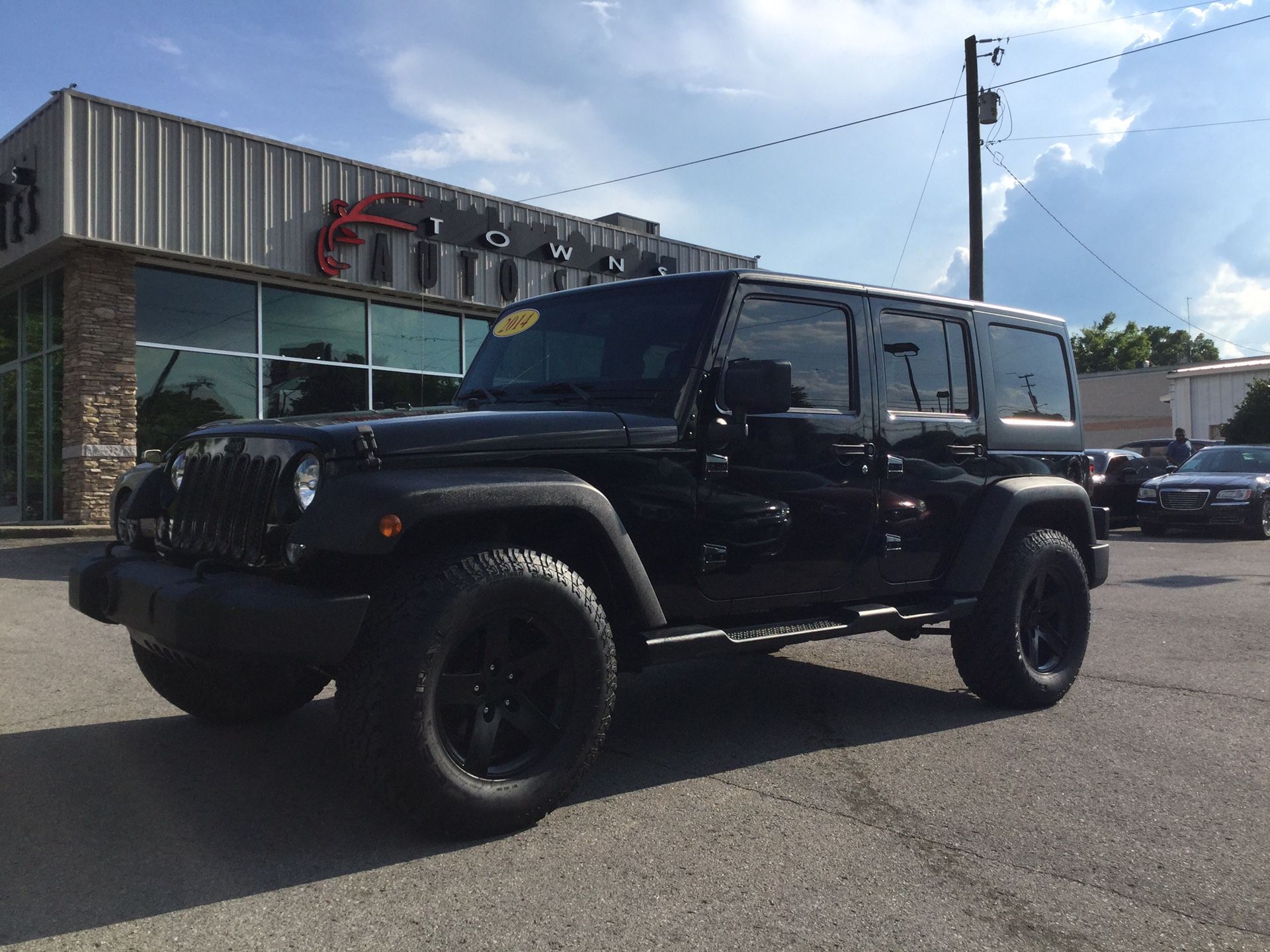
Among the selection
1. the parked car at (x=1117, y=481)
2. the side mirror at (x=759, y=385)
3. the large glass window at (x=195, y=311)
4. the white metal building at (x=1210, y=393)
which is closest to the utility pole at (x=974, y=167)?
the parked car at (x=1117, y=481)

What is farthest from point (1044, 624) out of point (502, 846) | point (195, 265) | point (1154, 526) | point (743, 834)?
point (195, 265)

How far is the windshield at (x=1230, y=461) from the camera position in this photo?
1658 cm

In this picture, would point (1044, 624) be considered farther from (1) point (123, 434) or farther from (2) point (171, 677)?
(1) point (123, 434)

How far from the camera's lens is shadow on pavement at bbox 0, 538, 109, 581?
10172mm

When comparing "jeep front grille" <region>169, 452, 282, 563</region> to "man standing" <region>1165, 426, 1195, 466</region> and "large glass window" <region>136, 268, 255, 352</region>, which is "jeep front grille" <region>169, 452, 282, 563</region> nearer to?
"large glass window" <region>136, 268, 255, 352</region>

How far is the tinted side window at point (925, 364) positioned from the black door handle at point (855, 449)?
0.27 meters

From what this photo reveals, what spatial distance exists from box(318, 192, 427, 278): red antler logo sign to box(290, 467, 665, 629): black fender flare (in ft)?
44.7

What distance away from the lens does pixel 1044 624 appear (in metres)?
5.38

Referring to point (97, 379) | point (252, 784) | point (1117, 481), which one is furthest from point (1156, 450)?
point (252, 784)

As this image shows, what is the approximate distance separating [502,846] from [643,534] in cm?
116

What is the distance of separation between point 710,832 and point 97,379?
13325mm

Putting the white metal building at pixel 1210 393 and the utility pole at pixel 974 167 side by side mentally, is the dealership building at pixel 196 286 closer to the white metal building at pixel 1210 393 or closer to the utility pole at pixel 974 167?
the utility pole at pixel 974 167

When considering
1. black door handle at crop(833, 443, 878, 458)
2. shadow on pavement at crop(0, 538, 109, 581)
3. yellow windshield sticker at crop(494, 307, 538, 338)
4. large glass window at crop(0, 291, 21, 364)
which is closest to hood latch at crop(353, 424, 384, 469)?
yellow windshield sticker at crop(494, 307, 538, 338)

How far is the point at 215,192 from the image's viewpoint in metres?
14.8
